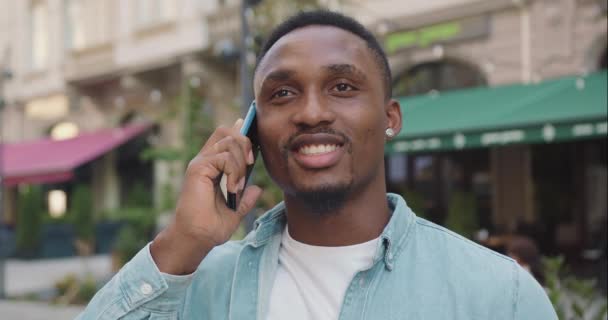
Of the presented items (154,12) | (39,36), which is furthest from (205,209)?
(39,36)

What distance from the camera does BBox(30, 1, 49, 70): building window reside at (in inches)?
813

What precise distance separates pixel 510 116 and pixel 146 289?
7626 mm

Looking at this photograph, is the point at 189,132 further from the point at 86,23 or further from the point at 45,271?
the point at 86,23

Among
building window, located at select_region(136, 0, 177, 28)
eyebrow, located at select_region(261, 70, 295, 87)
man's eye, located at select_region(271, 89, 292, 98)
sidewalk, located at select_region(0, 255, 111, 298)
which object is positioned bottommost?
sidewalk, located at select_region(0, 255, 111, 298)

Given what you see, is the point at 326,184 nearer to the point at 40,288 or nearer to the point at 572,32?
the point at 572,32

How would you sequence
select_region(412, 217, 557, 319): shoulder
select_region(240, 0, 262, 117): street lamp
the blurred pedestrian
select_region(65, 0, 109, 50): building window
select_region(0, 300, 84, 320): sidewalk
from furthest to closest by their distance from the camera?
select_region(65, 0, 109, 50): building window, select_region(0, 300, 84, 320): sidewalk, select_region(240, 0, 262, 117): street lamp, the blurred pedestrian, select_region(412, 217, 557, 319): shoulder

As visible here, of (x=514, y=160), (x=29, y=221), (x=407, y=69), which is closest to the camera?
(x=514, y=160)

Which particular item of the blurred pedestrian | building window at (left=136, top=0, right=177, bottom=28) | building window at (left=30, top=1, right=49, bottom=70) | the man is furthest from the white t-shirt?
building window at (left=30, top=1, right=49, bottom=70)

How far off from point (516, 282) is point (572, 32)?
920cm

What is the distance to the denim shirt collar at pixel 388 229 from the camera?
4.66 ft

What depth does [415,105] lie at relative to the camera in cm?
1079

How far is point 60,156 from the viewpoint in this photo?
17.4m

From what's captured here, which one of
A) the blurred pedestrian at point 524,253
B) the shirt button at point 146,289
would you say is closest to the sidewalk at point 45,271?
the blurred pedestrian at point 524,253

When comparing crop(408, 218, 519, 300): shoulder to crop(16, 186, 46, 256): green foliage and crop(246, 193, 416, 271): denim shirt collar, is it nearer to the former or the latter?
crop(246, 193, 416, 271): denim shirt collar
